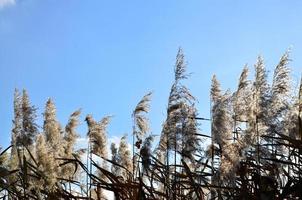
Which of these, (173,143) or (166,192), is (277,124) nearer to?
(173,143)

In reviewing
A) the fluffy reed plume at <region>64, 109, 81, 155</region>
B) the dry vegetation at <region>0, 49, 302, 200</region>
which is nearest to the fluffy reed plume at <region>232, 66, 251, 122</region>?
the dry vegetation at <region>0, 49, 302, 200</region>

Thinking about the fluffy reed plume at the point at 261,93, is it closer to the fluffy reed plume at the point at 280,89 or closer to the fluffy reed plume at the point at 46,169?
the fluffy reed plume at the point at 280,89

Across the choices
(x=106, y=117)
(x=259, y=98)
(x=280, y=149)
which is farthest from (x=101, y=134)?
(x=280, y=149)

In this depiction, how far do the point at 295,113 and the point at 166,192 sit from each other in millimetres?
1483

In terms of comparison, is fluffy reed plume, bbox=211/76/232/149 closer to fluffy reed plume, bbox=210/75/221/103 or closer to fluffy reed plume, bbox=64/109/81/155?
fluffy reed plume, bbox=210/75/221/103

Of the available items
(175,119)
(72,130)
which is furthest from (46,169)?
(72,130)

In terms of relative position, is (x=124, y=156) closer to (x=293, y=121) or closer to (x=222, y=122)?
(x=222, y=122)

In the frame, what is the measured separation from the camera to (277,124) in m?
3.79

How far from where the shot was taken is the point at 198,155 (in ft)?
12.0

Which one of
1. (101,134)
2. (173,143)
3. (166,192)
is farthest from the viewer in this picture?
(101,134)

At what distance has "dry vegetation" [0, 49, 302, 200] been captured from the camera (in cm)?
275

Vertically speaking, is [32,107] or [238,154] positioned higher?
[32,107]

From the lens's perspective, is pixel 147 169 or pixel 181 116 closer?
pixel 147 169

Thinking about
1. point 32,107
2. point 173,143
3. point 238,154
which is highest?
point 32,107
